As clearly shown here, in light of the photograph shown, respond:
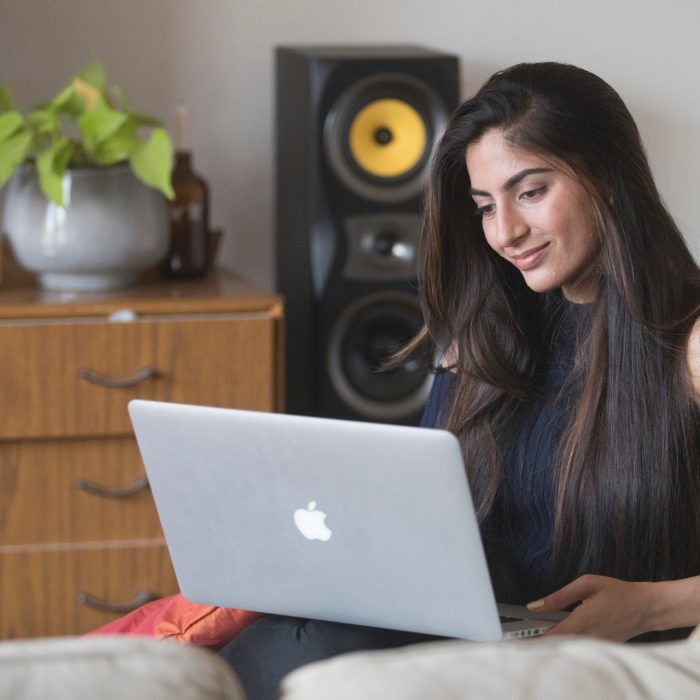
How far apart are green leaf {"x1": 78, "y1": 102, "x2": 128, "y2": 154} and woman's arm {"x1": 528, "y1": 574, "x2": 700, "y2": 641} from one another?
4.32 ft

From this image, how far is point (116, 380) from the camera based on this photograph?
2166mm

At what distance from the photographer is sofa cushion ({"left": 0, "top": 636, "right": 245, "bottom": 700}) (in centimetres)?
49

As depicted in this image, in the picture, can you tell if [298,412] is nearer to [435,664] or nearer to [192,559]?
[192,559]

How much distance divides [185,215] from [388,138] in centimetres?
44

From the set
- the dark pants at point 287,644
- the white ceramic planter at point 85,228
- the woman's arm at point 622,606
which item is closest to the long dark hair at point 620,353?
the woman's arm at point 622,606

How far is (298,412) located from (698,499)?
123cm

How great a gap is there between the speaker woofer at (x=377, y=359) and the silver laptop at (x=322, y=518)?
1228 millimetres

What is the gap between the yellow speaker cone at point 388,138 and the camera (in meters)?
2.39

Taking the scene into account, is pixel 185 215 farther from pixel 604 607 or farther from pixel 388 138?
pixel 604 607

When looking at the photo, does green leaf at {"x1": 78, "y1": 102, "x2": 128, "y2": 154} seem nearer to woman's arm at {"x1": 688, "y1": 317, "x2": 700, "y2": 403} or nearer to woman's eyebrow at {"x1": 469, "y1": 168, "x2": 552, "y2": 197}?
woman's eyebrow at {"x1": 469, "y1": 168, "x2": 552, "y2": 197}

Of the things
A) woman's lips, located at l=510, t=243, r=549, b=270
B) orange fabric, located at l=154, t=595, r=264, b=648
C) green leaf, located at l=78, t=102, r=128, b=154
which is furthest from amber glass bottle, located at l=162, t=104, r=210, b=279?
orange fabric, located at l=154, t=595, r=264, b=648

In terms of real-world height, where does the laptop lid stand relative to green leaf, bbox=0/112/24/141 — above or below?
below

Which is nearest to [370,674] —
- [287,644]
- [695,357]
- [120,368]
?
[287,644]

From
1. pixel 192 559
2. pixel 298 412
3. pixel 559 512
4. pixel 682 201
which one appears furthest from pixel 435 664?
pixel 682 201
